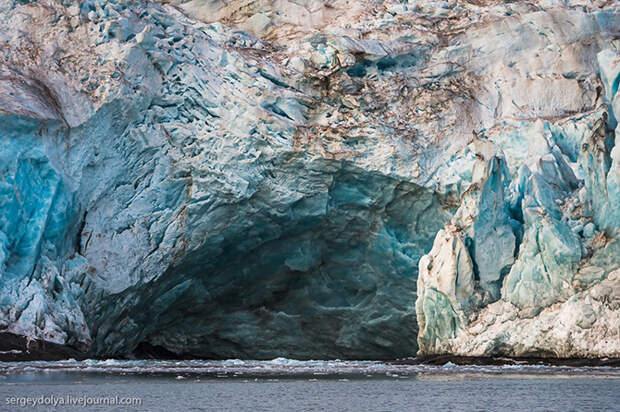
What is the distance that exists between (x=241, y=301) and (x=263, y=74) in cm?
A: 693

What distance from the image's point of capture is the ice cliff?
22.1 metres

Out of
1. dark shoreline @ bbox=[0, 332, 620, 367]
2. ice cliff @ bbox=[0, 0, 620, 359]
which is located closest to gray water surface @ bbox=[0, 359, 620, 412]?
dark shoreline @ bbox=[0, 332, 620, 367]

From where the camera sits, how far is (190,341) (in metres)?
29.0

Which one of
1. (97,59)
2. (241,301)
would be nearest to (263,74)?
(97,59)

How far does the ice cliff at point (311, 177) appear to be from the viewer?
72.6 ft

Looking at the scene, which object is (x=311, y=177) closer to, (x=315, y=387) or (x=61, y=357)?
(x=61, y=357)

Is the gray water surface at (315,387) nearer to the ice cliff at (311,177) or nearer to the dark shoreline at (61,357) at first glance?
the dark shoreline at (61,357)

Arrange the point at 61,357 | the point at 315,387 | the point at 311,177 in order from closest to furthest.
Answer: the point at 315,387 → the point at 61,357 → the point at 311,177

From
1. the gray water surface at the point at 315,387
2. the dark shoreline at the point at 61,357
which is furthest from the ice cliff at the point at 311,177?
the gray water surface at the point at 315,387

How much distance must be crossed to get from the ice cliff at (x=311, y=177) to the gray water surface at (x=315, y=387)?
2.10 meters

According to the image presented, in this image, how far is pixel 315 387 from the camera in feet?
57.4

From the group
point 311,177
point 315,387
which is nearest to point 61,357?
point 315,387

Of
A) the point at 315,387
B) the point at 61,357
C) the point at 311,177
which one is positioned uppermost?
the point at 311,177

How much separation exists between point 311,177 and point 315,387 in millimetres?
9117
